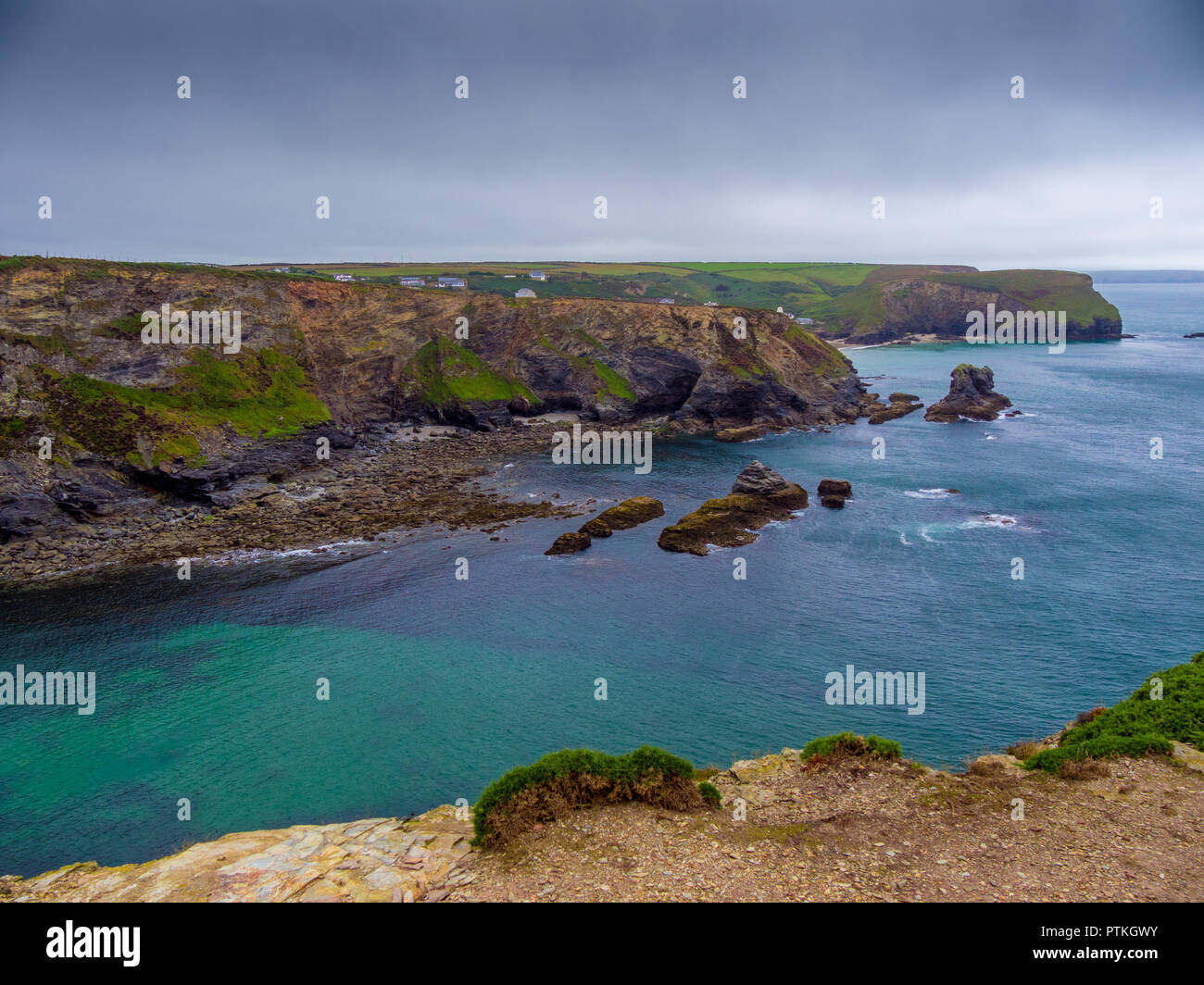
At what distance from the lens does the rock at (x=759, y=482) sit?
66.8 m

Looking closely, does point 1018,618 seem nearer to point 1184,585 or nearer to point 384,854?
point 1184,585

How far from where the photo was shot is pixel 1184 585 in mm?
47094

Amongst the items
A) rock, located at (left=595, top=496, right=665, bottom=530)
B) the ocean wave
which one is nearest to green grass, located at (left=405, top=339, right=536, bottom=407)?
rock, located at (left=595, top=496, right=665, bottom=530)

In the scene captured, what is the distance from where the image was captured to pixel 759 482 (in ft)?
220

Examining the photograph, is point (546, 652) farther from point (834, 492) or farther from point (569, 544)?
point (834, 492)

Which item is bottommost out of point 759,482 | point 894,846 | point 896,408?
point 894,846

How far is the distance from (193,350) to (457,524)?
41977 mm

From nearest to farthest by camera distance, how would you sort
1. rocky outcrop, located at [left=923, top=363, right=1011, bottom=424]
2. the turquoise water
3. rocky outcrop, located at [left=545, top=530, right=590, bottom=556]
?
the turquoise water → rocky outcrop, located at [left=545, top=530, right=590, bottom=556] → rocky outcrop, located at [left=923, top=363, right=1011, bottom=424]

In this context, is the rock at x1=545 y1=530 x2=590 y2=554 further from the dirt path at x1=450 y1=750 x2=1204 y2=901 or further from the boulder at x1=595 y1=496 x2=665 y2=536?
the dirt path at x1=450 y1=750 x2=1204 y2=901

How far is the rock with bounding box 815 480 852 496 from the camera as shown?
2739 inches

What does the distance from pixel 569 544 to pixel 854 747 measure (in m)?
34.2

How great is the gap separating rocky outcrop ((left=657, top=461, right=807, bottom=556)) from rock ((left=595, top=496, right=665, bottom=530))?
12.1 feet

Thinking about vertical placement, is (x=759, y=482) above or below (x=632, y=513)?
above

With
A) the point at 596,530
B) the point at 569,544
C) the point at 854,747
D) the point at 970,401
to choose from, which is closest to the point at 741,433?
the point at 970,401
